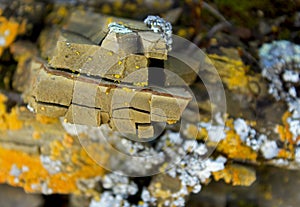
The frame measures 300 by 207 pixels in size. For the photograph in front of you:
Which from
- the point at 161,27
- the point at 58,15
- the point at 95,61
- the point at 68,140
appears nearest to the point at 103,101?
the point at 95,61

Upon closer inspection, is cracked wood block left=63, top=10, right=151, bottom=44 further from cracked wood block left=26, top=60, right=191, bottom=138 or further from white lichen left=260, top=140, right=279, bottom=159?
white lichen left=260, top=140, right=279, bottom=159

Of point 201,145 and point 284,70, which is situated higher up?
point 284,70

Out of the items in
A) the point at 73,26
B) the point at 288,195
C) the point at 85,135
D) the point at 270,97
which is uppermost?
the point at 73,26

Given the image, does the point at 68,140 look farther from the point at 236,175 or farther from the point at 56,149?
the point at 236,175

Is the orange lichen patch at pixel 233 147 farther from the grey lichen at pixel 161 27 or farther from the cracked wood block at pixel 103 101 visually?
the grey lichen at pixel 161 27

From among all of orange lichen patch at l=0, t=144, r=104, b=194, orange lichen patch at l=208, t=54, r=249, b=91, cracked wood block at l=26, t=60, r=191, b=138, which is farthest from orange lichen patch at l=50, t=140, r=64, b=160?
orange lichen patch at l=208, t=54, r=249, b=91

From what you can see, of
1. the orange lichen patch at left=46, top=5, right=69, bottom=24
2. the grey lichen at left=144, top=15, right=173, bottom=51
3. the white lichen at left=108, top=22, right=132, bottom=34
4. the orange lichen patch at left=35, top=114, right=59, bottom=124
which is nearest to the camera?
the white lichen at left=108, top=22, right=132, bottom=34

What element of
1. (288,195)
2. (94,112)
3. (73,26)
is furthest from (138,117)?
(288,195)

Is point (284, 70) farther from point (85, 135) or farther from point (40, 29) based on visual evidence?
point (40, 29)
